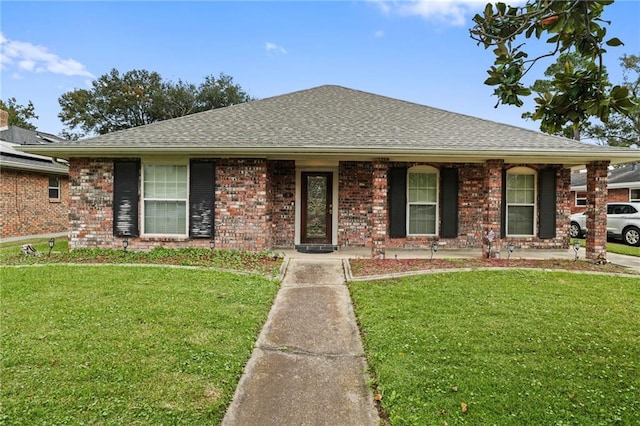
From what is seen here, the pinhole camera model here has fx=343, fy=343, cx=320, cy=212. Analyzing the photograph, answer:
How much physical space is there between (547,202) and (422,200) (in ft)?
11.1

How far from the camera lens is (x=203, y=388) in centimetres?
267

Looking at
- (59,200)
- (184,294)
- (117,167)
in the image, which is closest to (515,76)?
(184,294)

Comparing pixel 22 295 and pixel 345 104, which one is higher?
pixel 345 104

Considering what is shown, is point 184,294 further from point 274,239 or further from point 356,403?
point 274,239

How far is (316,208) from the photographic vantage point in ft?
31.2

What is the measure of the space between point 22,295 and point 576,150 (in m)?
10.6

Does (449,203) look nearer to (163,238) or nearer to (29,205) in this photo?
(163,238)

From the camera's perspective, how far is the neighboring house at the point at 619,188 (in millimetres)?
17044

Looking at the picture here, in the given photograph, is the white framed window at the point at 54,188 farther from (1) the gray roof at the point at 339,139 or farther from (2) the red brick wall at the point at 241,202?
(2) the red brick wall at the point at 241,202

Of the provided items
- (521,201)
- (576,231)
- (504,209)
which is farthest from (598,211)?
(576,231)

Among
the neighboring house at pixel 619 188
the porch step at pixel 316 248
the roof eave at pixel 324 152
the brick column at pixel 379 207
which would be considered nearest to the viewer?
the roof eave at pixel 324 152

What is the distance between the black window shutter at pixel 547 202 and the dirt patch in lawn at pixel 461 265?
62.3 inches

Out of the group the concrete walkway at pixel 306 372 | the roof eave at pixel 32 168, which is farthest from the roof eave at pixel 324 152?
the roof eave at pixel 32 168

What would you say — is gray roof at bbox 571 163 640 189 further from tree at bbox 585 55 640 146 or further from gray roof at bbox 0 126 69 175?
gray roof at bbox 0 126 69 175
